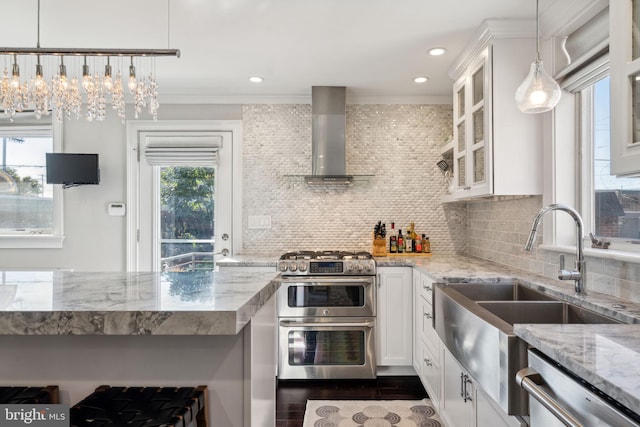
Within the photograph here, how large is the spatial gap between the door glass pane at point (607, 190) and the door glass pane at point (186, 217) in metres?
3.01

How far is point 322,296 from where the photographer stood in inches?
122

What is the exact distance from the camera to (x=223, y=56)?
2.90m

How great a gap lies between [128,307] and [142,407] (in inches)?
10.7

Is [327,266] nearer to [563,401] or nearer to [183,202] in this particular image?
[183,202]

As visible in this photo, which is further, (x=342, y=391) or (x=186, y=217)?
(x=186, y=217)

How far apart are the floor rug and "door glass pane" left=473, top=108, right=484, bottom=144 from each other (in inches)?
70.3

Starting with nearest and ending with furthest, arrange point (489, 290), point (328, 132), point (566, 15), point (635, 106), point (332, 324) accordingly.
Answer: point (635, 106) → point (566, 15) → point (489, 290) → point (332, 324) → point (328, 132)

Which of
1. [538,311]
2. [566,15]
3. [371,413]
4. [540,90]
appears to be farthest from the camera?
[371,413]

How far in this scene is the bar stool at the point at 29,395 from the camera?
1044 mm

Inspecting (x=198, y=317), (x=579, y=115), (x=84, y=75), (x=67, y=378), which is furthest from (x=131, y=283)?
(x=579, y=115)

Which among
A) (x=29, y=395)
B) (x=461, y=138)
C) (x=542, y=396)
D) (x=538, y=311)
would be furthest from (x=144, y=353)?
(x=461, y=138)

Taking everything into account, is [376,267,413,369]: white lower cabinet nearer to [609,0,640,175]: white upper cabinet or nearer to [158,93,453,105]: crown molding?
[158,93,453,105]: crown molding

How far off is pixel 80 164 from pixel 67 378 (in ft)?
9.89

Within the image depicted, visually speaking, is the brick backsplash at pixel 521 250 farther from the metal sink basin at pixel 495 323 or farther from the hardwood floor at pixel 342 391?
the hardwood floor at pixel 342 391
